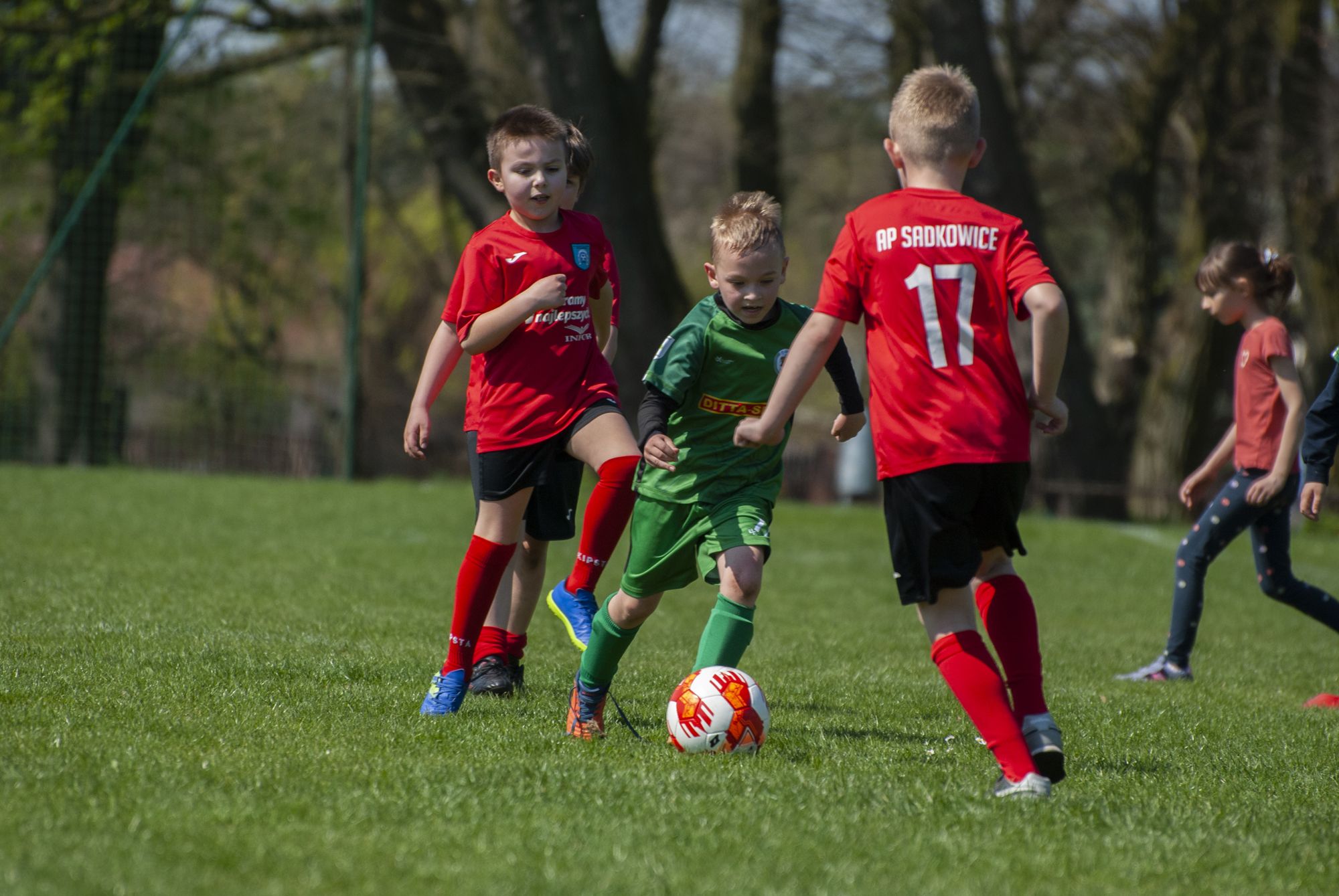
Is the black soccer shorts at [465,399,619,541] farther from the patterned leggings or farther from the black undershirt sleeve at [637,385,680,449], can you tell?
the patterned leggings

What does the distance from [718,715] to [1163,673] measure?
3149mm

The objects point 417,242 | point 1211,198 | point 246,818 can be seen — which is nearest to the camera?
point 246,818

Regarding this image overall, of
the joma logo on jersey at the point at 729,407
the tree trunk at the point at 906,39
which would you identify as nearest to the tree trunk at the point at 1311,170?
the tree trunk at the point at 906,39

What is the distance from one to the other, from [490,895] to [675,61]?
64.4 ft

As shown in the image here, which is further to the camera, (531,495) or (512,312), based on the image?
(531,495)

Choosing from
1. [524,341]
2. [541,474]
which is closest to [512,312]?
[524,341]

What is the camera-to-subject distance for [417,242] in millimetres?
26219

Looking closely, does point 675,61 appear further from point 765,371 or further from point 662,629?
point 765,371

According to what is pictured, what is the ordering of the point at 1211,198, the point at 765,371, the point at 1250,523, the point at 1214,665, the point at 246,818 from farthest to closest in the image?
the point at 1211,198 → the point at 1214,665 → the point at 1250,523 → the point at 765,371 → the point at 246,818

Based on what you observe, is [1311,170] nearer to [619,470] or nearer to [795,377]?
[619,470]

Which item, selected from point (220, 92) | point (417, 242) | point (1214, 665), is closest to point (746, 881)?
point (1214, 665)

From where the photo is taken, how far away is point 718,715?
12.8 ft

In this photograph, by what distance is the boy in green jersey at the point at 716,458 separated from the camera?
13.1 ft

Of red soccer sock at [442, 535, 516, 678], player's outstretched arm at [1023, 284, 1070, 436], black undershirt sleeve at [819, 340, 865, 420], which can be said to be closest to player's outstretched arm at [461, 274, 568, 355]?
black undershirt sleeve at [819, 340, 865, 420]
